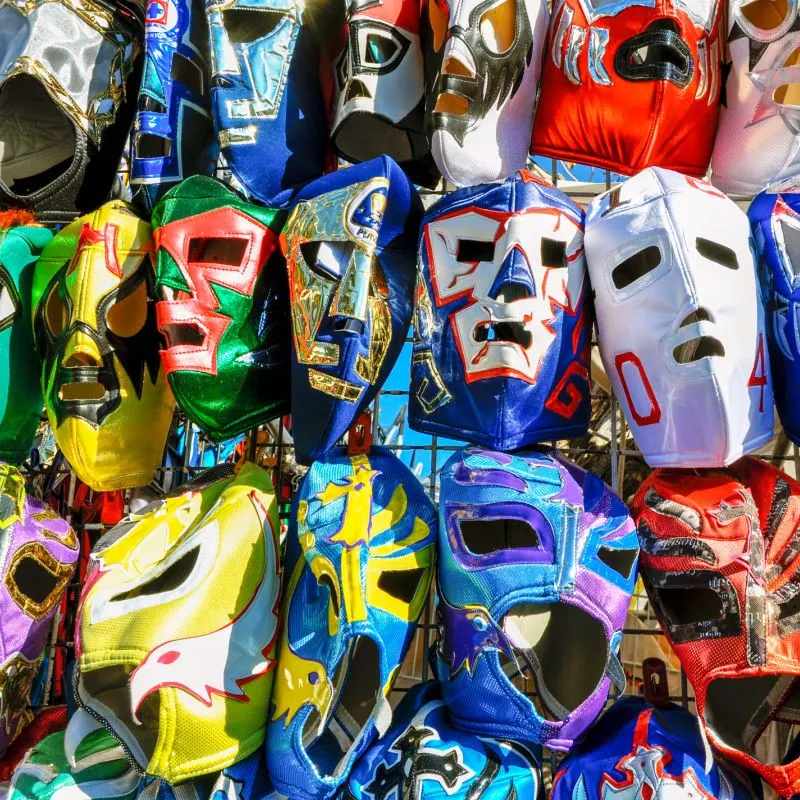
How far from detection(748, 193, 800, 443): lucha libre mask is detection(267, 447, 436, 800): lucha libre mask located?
422mm

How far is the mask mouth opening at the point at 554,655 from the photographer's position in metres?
0.93

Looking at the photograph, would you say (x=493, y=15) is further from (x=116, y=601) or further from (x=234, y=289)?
(x=116, y=601)

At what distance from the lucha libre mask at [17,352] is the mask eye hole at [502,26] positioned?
0.70 meters

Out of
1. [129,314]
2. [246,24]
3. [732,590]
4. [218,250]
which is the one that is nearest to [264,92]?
[246,24]

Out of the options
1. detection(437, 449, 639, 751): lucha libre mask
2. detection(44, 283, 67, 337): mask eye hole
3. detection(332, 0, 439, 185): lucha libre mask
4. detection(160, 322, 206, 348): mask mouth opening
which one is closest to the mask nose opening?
detection(437, 449, 639, 751): lucha libre mask

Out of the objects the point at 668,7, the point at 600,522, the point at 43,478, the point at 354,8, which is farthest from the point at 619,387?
the point at 43,478

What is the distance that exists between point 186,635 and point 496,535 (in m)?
0.36

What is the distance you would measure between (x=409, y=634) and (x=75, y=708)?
0.45 m

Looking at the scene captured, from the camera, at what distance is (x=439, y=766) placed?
91cm

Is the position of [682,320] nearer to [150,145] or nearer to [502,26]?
[502,26]

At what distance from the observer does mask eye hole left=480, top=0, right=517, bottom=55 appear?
3.59ft

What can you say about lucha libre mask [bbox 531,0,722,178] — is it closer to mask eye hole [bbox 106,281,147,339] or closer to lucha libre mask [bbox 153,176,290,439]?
lucha libre mask [bbox 153,176,290,439]

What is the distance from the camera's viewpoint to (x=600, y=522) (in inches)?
37.2

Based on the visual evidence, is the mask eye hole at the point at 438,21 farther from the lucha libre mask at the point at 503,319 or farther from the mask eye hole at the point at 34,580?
the mask eye hole at the point at 34,580
